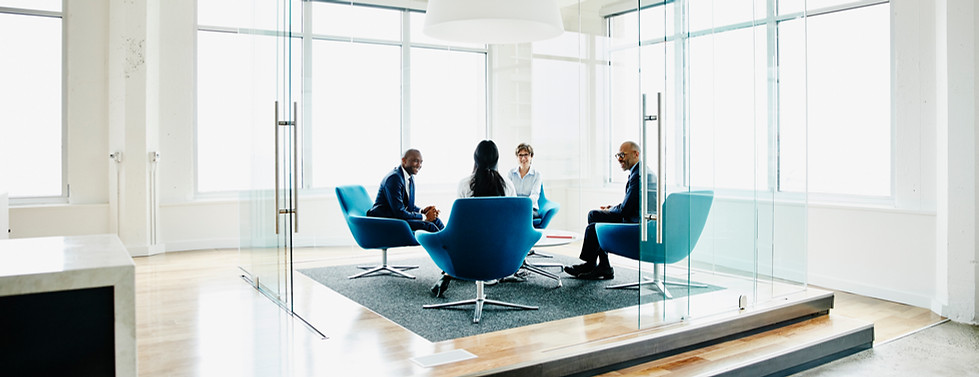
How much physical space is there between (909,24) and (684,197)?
281 centimetres

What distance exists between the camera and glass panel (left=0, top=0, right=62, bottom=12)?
22.9 ft

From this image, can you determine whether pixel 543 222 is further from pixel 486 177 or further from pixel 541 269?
pixel 486 177

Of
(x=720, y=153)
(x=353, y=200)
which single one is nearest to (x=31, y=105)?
(x=353, y=200)

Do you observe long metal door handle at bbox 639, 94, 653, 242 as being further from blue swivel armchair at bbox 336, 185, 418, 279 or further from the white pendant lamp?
blue swivel armchair at bbox 336, 185, 418, 279

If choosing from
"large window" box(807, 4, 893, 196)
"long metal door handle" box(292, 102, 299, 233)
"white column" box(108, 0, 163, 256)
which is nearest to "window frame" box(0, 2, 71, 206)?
"white column" box(108, 0, 163, 256)

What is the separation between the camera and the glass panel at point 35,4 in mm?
6993

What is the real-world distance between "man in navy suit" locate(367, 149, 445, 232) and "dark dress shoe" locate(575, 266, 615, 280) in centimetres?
132

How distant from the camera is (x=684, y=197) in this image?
396cm

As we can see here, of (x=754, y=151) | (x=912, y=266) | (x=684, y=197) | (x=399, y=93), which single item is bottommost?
(x=912, y=266)

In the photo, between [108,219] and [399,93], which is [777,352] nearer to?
[399,93]

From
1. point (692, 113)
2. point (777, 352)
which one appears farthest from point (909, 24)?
point (777, 352)

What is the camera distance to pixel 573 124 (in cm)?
848

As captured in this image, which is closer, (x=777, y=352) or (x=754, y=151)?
(x=777, y=352)

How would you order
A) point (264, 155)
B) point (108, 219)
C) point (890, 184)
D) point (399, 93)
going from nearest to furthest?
point (264, 155)
point (890, 184)
point (108, 219)
point (399, 93)
